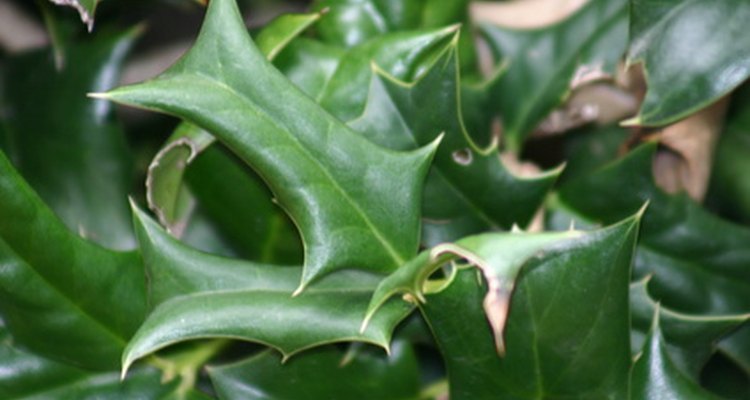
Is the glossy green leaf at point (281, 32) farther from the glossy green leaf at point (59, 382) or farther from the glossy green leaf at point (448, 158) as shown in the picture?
the glossy green leaf at point (59, 382)

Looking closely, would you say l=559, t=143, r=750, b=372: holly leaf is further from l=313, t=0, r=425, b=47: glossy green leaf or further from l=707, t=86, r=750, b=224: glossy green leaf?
l=313, t=0, r=425, b=47: glossy green leaf

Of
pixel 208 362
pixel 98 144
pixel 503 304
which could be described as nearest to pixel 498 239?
pixel 503 304

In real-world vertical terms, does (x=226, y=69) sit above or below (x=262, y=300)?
above

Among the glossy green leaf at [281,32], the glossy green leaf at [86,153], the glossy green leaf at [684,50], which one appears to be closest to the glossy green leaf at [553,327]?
the glossy green leaf at [684,50]

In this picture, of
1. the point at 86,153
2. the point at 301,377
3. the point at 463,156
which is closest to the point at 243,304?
the point at 301,377

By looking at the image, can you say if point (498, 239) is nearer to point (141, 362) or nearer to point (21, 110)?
point (141, 362)
